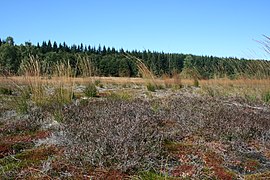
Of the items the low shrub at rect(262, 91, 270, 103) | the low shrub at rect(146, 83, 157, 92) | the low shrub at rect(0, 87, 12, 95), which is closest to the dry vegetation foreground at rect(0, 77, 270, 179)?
the low shrub at rect(262, 91, 270, 103)

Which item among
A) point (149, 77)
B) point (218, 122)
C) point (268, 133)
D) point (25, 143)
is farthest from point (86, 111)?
point (149, 77)

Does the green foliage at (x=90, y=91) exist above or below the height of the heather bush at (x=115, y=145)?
above

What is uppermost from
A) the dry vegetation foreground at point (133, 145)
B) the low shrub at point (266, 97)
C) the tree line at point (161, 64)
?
the tree line at point (161, 64)

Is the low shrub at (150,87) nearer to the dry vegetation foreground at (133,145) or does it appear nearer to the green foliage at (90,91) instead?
the green foliage at (90,91)

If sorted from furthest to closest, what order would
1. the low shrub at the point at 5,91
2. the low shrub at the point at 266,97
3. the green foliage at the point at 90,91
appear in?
the low shrub at the point at 5,91, the green foliage at the point at 90,91, the low shrub at the point at 266,97

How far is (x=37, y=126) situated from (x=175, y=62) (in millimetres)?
10607

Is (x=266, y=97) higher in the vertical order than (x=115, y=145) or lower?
higher

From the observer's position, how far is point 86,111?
20.1ft

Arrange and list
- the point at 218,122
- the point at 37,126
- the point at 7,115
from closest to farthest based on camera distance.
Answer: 1. the point at 218,122
2. the point at 37,126
3. the point at 7,115

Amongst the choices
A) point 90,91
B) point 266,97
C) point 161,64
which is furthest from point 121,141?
point 161,64

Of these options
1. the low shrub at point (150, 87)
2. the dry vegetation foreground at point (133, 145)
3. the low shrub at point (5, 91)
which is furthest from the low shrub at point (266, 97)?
the low shrub at point (5, 91)

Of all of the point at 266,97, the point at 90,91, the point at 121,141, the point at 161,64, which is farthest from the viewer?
the point at 161,64

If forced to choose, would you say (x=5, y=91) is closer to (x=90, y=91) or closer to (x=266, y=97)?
(x=90, y=91)

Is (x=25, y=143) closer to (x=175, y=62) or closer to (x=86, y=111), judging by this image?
(x=86, y=111)
